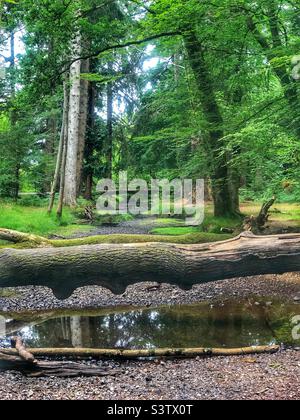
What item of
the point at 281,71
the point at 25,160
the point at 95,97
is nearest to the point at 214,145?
the point at 281,71

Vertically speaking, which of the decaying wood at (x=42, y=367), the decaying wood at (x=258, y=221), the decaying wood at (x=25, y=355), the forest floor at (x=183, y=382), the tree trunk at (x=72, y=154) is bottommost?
the forest floor at (x=183, y=382)

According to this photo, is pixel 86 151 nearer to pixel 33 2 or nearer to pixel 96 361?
pixel 33 2

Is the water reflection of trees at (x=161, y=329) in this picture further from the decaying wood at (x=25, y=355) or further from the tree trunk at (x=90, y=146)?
the tree trunk at (x=90, y=146)

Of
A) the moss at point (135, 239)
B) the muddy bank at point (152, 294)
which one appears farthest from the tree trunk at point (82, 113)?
the muddy bank at point (152, 294)

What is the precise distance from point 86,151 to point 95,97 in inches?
131

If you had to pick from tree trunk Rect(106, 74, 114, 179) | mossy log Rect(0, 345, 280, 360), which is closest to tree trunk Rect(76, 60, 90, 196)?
tree trunk Rect(106, 74, 114, 179)

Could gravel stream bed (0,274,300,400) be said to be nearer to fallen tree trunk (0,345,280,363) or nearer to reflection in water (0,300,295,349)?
fallen tree trunk (0,345,280,363)

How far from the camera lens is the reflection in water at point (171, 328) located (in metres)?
5.37

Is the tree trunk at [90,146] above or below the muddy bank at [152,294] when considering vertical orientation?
above

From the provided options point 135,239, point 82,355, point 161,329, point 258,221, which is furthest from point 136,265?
point 258,221

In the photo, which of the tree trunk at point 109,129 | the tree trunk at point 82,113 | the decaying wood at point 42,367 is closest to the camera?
the decaying wood at point 42,367

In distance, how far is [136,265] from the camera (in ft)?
20.8

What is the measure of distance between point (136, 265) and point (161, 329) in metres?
1.02

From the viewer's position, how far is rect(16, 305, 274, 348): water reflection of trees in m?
5.36
